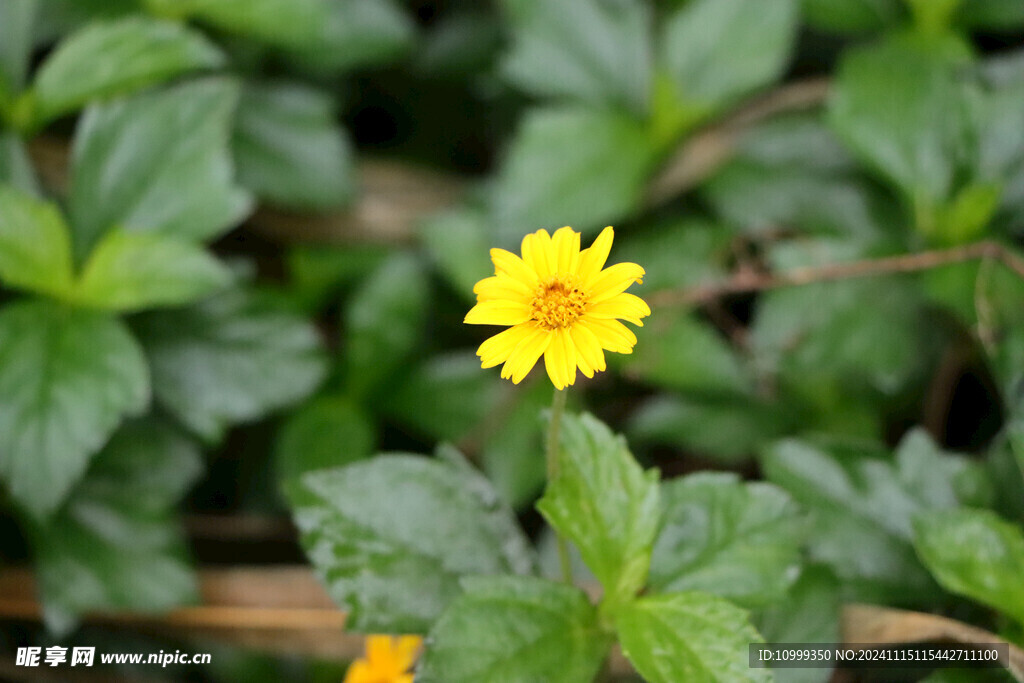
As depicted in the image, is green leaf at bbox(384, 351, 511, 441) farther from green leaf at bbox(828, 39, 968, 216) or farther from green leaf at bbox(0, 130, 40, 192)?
green leaf at bbox(828, 39, 968, 216)

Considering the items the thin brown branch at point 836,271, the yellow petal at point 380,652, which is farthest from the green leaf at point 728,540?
the thin brown branch at point 836,271

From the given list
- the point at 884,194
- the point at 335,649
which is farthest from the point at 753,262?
the point at 335,649

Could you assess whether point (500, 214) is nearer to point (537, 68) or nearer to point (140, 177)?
point (537, 68)

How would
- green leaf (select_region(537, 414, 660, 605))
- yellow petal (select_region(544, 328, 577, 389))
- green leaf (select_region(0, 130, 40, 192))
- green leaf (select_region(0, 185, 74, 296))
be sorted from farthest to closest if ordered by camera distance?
green leaf (select_region(0, 130, 40, 192))
green leaf (select_region(0, 185, 74, 296))
green leaf (select_region(537, 414, 660, 605))
yellow petal (select_region(544, 328, 577, 389))

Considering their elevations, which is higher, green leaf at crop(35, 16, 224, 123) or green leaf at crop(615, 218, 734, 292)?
green leaf at crop(35, 16, 224, 123)

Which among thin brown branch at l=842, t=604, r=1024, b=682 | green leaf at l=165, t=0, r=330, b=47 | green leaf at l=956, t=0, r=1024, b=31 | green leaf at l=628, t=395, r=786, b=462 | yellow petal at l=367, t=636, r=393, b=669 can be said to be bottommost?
yellow petal at l=367, t=636, r=393, b=669

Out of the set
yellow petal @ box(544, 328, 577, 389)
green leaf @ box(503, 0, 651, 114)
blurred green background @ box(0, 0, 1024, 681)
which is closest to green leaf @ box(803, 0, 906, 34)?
blurred green background @ box(0, 0, 1024, 681)

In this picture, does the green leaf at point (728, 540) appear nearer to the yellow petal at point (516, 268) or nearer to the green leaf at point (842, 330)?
the yellow petal at point (516, 268)
